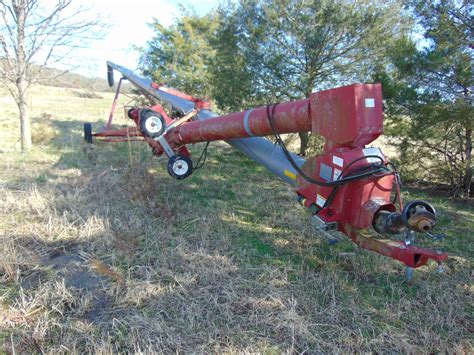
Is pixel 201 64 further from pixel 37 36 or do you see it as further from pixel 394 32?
pixel 394 32

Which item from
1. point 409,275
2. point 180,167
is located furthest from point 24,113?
point 409,275

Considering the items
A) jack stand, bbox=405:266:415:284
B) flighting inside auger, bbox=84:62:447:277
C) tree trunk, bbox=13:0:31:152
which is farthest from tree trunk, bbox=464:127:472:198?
tree trunk, bbox=13:0:31:152

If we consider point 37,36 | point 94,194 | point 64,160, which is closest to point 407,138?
point 94,194

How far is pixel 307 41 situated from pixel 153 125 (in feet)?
13.5

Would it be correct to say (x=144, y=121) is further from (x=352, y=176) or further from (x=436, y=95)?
(x=436, y=95)

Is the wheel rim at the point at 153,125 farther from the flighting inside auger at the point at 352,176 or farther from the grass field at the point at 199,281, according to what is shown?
the flighting inside auger at the point at 352,176

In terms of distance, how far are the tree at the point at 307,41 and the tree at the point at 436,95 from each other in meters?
0.67

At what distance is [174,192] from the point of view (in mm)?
5316

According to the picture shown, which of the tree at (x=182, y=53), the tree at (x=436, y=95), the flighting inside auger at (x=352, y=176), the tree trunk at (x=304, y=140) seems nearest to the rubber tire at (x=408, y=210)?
the flighting inside auger at (x=352, y=176)

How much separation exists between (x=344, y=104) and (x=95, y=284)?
2468 millimetres

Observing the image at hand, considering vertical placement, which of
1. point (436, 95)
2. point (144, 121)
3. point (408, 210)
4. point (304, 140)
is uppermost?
point (436, 95)

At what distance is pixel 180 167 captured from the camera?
436 centimetres

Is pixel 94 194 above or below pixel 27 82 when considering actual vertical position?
below

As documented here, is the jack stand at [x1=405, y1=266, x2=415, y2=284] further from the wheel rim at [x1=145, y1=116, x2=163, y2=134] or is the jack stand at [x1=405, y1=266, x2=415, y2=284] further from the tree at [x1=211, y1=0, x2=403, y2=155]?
the tree at [x1=211, y1=0, x2=403, y2=155]
